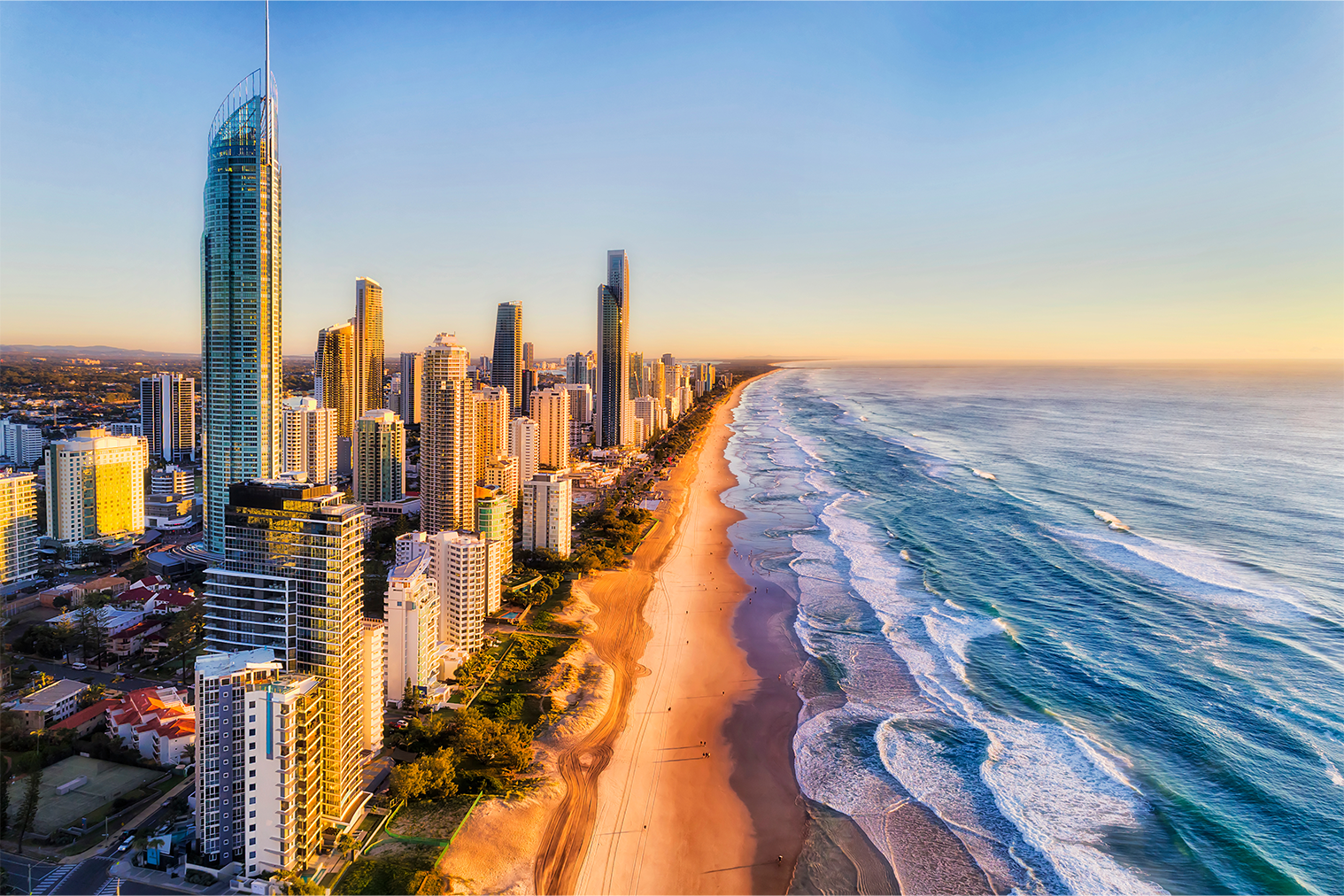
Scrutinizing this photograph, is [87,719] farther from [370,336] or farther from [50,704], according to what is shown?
[370,336]

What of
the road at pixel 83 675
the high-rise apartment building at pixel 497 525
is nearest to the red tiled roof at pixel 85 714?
the road at pixel 83 675

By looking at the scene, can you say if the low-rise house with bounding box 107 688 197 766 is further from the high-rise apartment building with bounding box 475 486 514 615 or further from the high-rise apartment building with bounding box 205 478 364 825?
the high-rise apartment building with bounding box 475 486 514 615

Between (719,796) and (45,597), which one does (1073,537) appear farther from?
(45,597)

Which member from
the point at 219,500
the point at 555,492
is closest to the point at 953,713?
the point at 555,492

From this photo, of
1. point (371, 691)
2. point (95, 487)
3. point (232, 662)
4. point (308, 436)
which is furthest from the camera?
point (308, 436)

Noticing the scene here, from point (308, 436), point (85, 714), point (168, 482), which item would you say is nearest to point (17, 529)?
point (168, 482)
